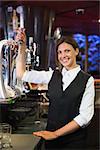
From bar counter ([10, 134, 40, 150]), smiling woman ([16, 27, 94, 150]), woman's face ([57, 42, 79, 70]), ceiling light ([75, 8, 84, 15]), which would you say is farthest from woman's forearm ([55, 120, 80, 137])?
ceiling light ([75, 8, 84, 15])

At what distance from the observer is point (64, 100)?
1.77m

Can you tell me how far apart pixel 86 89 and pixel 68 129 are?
0.23 metres

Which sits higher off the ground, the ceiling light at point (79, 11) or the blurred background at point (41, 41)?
the ceiling light at point (79, 11)

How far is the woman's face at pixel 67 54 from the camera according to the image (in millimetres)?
1767

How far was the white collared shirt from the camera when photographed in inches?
67.9

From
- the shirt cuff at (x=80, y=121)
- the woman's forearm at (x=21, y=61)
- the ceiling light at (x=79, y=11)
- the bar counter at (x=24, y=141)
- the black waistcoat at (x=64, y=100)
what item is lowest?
the bar counter at (x=24, y=141)

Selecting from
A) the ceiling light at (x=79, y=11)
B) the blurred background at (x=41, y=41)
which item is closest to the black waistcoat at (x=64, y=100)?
the blurred background at (x=41, y=41)

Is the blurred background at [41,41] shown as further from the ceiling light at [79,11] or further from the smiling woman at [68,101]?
the smiling woman at [68,101]

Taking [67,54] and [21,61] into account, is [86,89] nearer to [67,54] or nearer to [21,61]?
[67,54]

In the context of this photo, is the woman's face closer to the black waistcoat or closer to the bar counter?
the black waistcoat

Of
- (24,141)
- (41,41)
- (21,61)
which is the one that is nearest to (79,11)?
(41,41)

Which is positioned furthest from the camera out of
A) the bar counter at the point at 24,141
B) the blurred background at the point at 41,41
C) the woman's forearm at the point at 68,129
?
the blurred background at the point at 41,41

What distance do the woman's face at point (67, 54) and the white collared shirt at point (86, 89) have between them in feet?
0.19

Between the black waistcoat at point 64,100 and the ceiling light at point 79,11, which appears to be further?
the ceiling light at point 79,11
